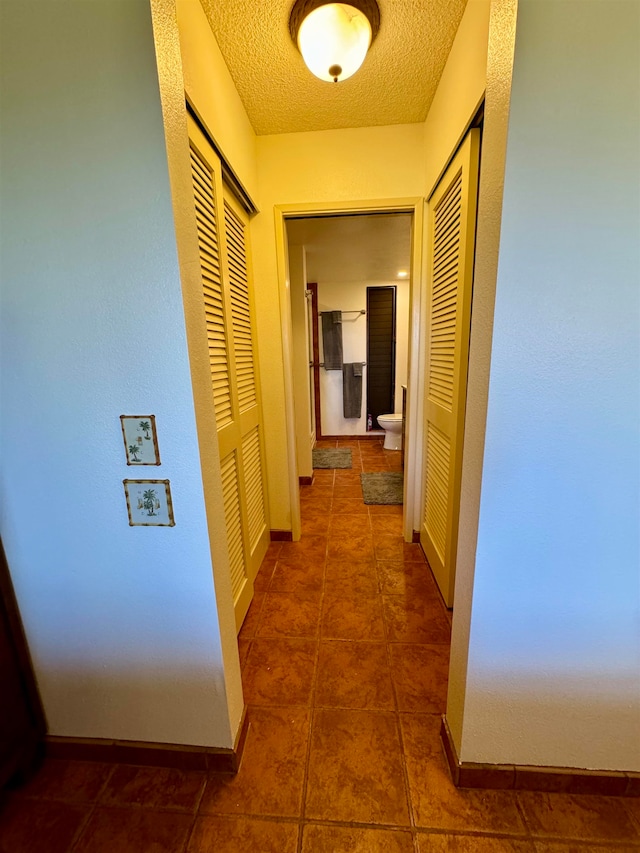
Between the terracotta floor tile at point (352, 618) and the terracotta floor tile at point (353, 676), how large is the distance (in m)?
0.04

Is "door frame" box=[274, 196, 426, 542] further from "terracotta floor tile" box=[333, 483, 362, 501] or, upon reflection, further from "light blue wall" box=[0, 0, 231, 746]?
"light blue wall" box=[0, 0, 231, 746]

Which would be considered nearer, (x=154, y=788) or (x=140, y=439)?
(x=140, y=439)

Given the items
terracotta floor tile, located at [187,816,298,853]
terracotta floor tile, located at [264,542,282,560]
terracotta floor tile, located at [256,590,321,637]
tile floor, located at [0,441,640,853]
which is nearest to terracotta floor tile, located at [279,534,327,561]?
terracotta floor tile, located at [264,542,282,560]

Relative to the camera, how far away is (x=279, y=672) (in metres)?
1.34

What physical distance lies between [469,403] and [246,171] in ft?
5.43

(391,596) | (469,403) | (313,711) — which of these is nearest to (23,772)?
(313,711)

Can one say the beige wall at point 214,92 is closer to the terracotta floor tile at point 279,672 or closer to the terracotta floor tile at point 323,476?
the terracotta floor tile at point 279,672

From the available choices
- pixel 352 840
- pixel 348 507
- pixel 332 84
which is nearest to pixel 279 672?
pixel 352 840

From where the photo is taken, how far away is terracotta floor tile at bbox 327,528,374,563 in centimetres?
208

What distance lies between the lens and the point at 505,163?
2.15ft

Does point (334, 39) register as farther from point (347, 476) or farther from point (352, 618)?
point (347, 476)

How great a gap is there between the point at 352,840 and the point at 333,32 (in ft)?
8.01

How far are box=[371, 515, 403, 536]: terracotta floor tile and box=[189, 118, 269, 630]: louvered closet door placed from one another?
0.85m

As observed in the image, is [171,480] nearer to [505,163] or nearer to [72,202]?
[72,202]
